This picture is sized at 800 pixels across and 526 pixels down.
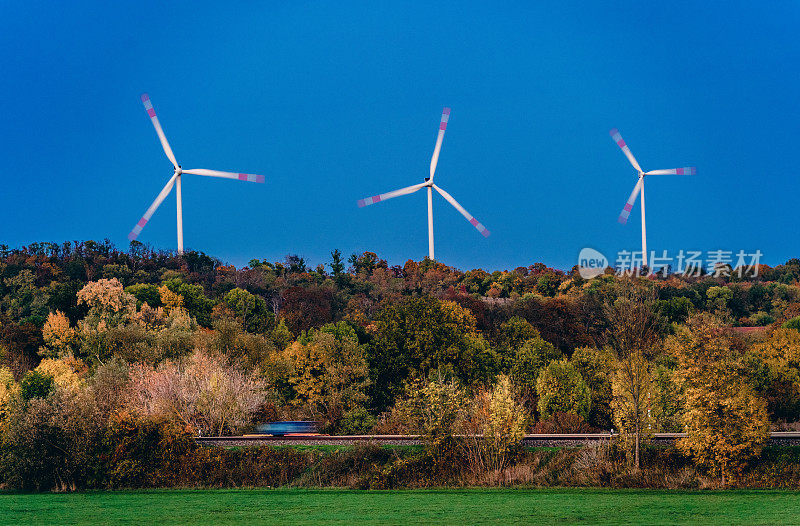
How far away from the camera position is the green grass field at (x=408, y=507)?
36.1m

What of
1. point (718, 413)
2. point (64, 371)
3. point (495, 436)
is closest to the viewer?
point (718, 413)

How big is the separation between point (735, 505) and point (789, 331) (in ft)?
130

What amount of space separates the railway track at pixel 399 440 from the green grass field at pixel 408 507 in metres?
5.82

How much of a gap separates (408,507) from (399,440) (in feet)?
39.0

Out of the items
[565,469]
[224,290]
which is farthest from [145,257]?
[565,469]

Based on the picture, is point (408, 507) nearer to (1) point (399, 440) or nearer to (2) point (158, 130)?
(1) point (399, 440)

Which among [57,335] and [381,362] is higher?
[57,335]

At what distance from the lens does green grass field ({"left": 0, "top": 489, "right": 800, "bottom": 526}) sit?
36.1 meters

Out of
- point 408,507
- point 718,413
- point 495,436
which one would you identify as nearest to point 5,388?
point 495,436

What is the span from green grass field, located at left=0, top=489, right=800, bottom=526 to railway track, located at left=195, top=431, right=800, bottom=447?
19.1ft

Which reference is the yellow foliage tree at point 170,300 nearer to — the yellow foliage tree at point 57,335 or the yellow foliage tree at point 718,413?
the yellow foliage tree at point 57,335

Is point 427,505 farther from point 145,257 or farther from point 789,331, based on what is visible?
point 145,257

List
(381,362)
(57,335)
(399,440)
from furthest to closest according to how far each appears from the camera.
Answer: (57,335)
(381,362)
(399,440)

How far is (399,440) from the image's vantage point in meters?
50.9
